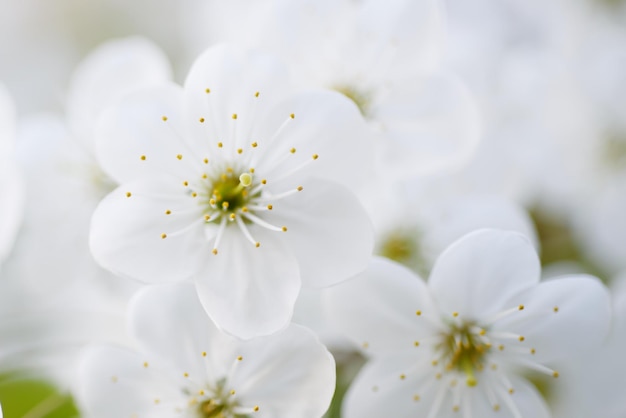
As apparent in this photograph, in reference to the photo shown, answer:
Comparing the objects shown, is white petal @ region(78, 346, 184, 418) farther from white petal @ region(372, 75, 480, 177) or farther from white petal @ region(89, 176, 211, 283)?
white petal @ region(372, 75, 480, 177)

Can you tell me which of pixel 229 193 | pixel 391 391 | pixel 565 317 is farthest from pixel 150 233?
pixel 565 317

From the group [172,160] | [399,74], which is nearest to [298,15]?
[399,74]

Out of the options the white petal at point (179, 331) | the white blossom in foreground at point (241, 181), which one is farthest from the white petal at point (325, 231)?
the white petal at point (179, 331)

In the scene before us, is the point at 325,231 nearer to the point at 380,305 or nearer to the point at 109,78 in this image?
the point at 380,305

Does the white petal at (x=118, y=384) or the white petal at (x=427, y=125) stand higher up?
the white petal at (x=427, y=125)

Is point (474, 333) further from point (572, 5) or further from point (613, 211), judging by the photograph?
point (572, 5)

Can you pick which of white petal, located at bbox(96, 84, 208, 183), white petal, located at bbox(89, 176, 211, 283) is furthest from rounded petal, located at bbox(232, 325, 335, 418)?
white petal, located at bbox(96, 84, 208, 183)

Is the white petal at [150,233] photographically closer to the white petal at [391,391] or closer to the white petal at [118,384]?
the white petal at [118,384]
